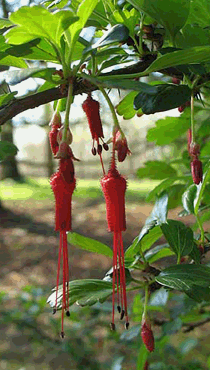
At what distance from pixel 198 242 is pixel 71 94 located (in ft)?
1.25

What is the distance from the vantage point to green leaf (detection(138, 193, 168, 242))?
0.68 m

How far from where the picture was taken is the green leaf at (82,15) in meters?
0.44

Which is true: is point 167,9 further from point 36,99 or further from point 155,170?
point 155,170

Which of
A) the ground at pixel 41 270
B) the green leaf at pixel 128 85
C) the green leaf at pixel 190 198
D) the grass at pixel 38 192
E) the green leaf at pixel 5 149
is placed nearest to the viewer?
the green leaf at pixel 128 85

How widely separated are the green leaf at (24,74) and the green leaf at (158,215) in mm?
274

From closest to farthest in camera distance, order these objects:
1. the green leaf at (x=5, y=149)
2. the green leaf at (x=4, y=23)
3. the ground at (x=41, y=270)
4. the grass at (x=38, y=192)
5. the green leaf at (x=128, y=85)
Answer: the green leaf at (x=128, y=85), the green leaf at (x=4, y=23), the green leaf at (x=5, y=149), the ground at (x=41, y=270), the grass at (x=38, y=192)

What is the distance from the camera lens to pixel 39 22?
0.44 meters

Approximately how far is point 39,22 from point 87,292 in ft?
1.15

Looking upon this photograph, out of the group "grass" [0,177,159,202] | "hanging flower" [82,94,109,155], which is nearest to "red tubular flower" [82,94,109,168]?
"hanging flower" [82,94,109,155]

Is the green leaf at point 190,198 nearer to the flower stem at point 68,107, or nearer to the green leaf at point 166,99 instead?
the green leaf at point 166,99

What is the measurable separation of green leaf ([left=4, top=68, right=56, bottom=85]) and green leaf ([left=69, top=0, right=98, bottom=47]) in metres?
0.04

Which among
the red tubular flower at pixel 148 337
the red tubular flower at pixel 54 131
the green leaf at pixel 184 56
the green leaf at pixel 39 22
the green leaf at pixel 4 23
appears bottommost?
the red tubular flower at pixel 148 337

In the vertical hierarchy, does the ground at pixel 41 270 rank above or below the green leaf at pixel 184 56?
below

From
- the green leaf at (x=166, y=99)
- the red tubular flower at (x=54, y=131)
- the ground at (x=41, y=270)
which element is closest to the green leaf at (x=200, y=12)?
the green leaf at (x=166, y=99)
